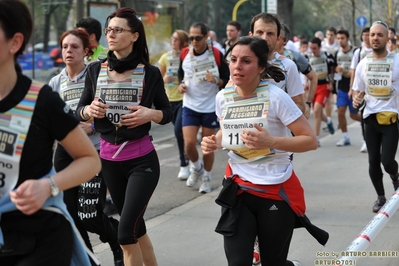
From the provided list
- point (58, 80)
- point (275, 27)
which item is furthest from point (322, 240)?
point (58, 80)

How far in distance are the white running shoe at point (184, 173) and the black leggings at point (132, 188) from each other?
16.1 feet

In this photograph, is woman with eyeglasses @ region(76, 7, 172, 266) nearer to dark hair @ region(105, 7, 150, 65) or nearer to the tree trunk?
dark hair @ region(105, 7, 150, 65)

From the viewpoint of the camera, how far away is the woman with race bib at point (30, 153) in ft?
9.78

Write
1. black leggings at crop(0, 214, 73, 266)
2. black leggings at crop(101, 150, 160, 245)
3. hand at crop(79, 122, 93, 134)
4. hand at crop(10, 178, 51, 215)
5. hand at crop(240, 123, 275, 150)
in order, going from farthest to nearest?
hand at crop(79, 122, 93, 134) < black leggings at crop(101, 150, 160, 245) < hand at crop(240, 123, 275, 150) < black leggings at crop(0, 214, 73, 266) < hand at crop(10, 178, 51, 215)

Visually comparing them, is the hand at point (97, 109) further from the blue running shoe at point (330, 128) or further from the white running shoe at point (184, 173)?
the blue running shoe at point (330, 128)

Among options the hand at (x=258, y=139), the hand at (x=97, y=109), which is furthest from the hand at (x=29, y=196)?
the hand at (x=97, y=109)

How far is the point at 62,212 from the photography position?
10.3 feet

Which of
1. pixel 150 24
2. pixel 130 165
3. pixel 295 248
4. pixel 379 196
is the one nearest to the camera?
pixel 130 165

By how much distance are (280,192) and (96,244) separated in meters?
2.92

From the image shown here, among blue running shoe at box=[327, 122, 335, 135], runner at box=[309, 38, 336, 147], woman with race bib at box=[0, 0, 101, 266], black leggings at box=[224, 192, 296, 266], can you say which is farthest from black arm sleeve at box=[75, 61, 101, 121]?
blue running shoe at box=[327, 122, 335, 135]

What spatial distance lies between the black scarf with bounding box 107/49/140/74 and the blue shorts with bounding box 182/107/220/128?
408cm

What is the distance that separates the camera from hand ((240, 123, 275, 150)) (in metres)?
4.18

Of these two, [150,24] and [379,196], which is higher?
[150,24]

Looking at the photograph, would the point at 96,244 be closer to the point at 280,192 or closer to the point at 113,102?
the point at 113,102
